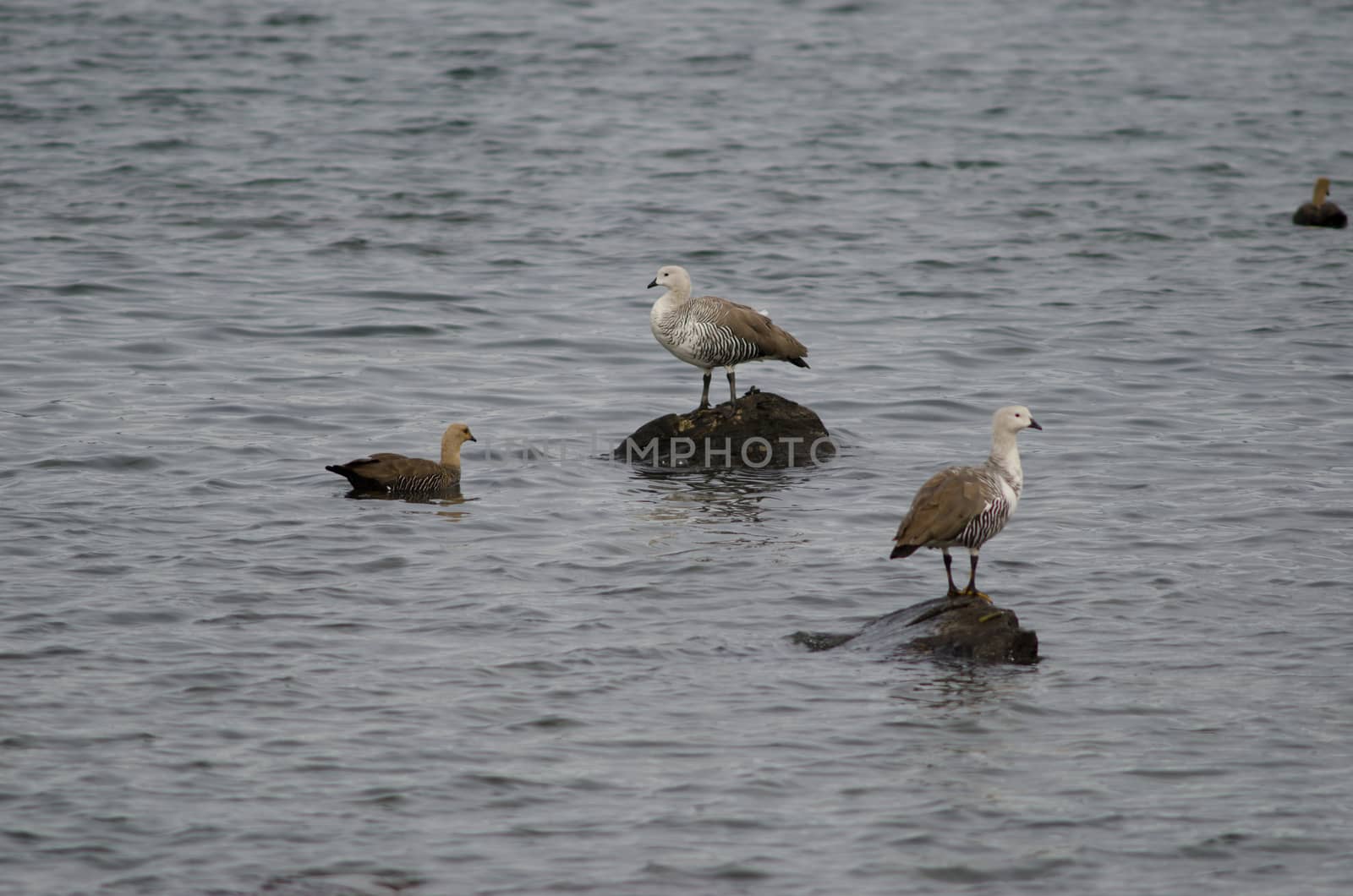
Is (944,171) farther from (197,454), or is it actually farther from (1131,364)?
(197,454)

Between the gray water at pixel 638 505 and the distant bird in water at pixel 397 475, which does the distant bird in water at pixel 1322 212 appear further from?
the distant bird in water at pixel 397 475

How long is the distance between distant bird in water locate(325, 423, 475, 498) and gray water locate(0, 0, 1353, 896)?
9.9 inches

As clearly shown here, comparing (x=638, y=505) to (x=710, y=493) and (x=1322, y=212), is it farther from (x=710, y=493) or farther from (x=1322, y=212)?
(x=1322, y=212)

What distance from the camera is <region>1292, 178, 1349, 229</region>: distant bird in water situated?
26.9 meters

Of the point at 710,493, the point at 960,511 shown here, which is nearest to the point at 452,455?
the point at 710,493

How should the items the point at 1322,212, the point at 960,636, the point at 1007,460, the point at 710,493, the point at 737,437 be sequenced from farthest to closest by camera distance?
the point at 1322,212
the point at 737,437
the point at 710,493
the point at 1007,460
the point at 960,636

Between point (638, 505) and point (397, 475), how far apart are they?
2.08m

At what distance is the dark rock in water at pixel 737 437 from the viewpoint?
15414mm

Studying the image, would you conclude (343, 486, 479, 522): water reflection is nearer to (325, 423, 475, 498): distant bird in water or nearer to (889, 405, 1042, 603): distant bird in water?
(325, 423, 475, 498): distant bird in water

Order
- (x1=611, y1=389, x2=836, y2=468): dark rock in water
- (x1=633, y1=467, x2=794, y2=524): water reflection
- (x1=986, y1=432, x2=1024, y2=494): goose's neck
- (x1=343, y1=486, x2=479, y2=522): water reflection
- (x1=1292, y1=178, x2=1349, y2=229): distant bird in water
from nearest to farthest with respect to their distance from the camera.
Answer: (x1=986, y1=432, x2=1024, y2=494): goose's neck
(x1=633, y1=467, x2=794, y2=524): water reflection
(x1=343, y1=486, x2=479, y2=522): water reflection
(x1=611, y1=389, x2=836, y2=468): dark rock in water
(x1=1292, y1=178, x2=1349, y2=229): distant bird in water

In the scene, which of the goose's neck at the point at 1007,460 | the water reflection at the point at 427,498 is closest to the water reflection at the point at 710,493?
the water reflection at the point at 427,498

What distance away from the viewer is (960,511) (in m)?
10.2

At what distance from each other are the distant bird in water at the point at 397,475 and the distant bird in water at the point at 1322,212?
18200mm

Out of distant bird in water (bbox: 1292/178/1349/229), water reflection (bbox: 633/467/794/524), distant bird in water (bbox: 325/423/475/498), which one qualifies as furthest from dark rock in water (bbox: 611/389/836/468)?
distant bird in water (bbox: 1292/178/1349/229)
